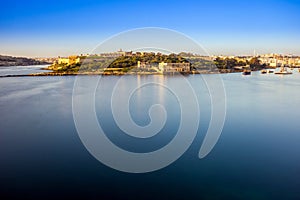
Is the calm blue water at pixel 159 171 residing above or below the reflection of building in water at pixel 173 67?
below

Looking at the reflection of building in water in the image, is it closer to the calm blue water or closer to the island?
the island

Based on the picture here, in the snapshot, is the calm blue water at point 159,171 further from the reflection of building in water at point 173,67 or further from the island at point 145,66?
the reflection of building in water at point 173,67

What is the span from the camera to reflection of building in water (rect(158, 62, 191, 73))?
1365 centimetres

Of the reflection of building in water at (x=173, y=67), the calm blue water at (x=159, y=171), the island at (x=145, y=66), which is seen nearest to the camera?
the calm blue water at (x=159, y=171)

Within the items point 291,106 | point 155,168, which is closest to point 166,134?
point 155,168

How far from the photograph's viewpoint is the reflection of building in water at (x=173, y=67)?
44.8ft

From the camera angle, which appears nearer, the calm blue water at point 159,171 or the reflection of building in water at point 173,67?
the calm blue water at point 159,171

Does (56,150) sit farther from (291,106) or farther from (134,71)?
(134,71)

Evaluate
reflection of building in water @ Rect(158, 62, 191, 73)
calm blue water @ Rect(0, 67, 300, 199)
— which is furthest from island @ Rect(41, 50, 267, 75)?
calm blue water @ Rect(0, 67, 300, 199)

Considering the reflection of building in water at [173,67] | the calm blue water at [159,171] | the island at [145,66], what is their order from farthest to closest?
the reflection of building in water at [173,67] → the island at [145,66] → the calm blue water at [159,171]

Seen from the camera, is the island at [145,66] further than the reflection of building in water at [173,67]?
No

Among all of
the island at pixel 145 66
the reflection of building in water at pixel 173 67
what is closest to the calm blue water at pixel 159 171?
the island at pixel 145 66

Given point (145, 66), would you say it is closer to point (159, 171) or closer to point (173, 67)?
point (173, 67)

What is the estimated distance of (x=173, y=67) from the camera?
46.3 feet
